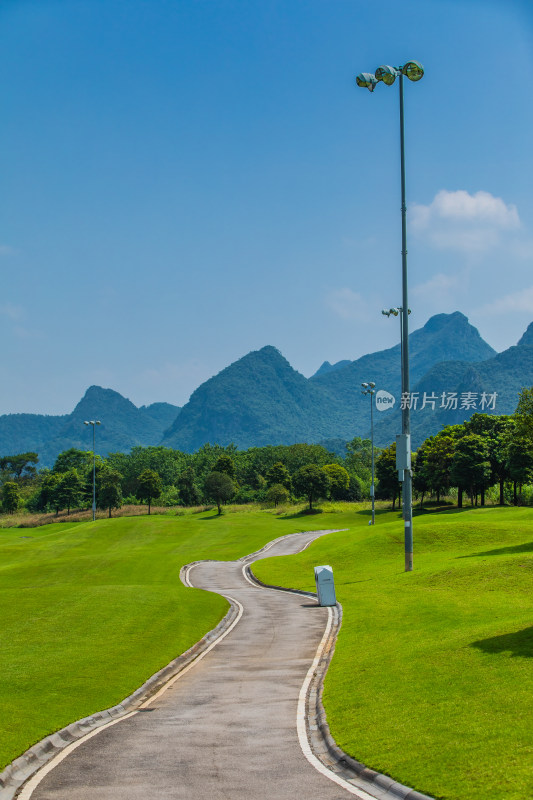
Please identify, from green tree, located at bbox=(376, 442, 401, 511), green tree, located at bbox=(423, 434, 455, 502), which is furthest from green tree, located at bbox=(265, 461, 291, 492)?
green tree, located at bbox=(423, 434, 455, 502)

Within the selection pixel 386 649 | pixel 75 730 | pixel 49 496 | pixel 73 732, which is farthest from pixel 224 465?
pixel 73 732

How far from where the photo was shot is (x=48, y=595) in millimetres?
32250

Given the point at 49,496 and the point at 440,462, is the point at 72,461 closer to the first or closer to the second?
the point at 49,496

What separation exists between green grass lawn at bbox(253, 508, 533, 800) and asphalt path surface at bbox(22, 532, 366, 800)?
1093 millimetres

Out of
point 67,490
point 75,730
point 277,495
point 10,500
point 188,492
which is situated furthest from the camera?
point 10,500

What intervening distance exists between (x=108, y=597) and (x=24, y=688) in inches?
597

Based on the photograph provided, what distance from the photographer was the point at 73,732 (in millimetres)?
13977

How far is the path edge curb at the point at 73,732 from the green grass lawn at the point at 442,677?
4.61 m

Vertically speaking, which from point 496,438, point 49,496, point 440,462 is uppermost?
point 496,438

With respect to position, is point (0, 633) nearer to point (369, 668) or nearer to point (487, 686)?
point (369, 668)

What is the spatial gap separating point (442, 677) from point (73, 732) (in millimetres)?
7852

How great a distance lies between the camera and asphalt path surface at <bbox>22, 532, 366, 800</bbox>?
34.6ft

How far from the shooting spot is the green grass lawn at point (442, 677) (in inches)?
404

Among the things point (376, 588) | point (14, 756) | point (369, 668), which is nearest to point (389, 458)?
point (376, 588)
